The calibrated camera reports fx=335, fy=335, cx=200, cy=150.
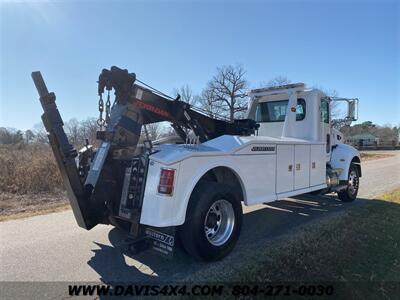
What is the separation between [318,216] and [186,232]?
3.92 metres

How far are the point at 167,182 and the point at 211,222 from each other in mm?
1034

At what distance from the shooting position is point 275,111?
8.06 meters

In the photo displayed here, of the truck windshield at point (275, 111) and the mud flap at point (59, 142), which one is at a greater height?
the truck windshield at point (275, 111)

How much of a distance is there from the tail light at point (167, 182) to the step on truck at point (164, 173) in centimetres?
1

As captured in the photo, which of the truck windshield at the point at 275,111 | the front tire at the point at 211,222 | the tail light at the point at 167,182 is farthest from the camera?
the truck windshield at the point at 275,111

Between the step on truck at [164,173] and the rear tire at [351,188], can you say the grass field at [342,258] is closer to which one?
the step on truck at [164,173]

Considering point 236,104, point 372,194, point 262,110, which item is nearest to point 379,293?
point 262,110

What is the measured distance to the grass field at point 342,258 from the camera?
13.0 feet

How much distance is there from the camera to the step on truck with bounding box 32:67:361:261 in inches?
165

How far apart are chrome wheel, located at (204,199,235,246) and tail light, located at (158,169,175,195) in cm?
75

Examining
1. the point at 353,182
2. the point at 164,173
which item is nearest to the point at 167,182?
the point at 164,173

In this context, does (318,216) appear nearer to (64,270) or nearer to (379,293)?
(379,293)

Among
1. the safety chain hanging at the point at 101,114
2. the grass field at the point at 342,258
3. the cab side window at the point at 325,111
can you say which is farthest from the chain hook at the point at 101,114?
the cab side window at the point at 325,111

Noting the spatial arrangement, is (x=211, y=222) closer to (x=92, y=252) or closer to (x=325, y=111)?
(x=92, y=252)
